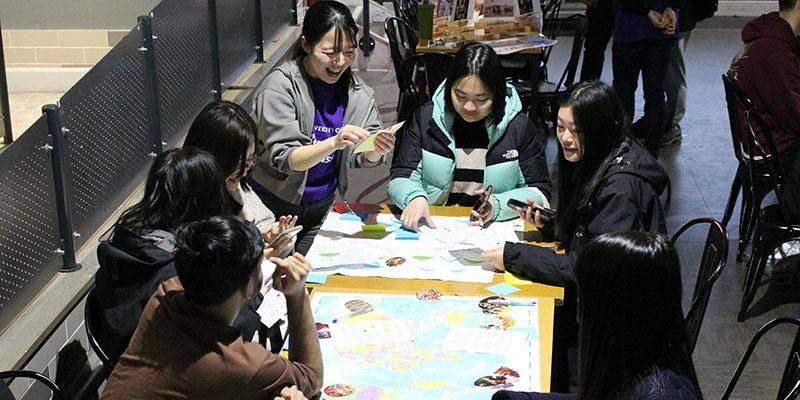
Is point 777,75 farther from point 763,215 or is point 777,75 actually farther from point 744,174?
point 763,215

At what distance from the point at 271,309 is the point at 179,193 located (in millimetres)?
485

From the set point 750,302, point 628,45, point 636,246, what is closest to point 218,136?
point 636,246

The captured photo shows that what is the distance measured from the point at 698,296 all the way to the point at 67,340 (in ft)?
6.01

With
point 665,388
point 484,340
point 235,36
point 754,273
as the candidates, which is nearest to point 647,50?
point 754,273

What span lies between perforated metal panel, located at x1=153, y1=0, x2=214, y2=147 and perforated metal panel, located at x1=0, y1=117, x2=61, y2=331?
3.45ft

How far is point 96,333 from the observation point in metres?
2.65

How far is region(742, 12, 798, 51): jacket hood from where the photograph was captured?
4.63m

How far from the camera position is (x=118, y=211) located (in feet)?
12.0

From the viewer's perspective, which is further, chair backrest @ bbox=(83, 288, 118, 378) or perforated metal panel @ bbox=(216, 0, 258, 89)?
perforated metal panel @ bbox=(216, 0, 258, 89)

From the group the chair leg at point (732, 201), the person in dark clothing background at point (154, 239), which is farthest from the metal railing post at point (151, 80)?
the chair leg at point (732, 201)

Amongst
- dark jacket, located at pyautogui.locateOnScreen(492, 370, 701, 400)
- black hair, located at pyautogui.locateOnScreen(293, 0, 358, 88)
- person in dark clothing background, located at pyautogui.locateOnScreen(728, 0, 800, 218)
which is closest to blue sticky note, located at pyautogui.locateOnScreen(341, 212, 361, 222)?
black hair, located at pyautogui.locateOnScreen(293, 0, 358, 88)

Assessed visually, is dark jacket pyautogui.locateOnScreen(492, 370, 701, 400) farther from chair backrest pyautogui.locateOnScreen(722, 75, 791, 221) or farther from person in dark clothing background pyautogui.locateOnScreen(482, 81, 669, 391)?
chair backrest pyautogui.locateOnScreen(722, 75, 791, 221)

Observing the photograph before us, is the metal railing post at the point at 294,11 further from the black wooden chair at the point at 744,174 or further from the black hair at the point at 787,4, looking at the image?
the black hair at the point at 787,4

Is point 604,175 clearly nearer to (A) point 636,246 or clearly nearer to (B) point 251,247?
(A) point 636,246
